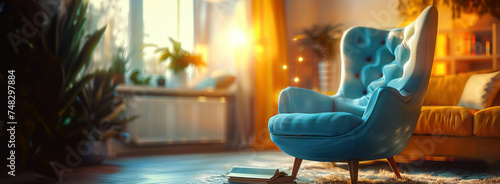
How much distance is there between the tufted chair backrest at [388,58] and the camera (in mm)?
2133

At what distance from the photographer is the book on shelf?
208 cm

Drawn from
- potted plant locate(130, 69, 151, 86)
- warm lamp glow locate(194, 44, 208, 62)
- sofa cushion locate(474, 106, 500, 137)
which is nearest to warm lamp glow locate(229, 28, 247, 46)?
warm lamp glow locate(194, 44, 208, 62)

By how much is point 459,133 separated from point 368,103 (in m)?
0.99

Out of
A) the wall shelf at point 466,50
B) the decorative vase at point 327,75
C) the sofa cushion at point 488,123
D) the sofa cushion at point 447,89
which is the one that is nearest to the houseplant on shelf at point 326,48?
the decorative vase at point 327,75

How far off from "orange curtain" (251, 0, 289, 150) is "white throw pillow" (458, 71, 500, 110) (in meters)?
2.12

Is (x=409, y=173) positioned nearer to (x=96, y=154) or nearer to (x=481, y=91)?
(x=481, y=91)

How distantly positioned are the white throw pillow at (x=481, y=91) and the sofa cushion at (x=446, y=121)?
0.17 m

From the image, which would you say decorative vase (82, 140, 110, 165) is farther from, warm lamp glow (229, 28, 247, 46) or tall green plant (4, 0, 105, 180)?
warm lamp glow (229, 28, 247, 46)

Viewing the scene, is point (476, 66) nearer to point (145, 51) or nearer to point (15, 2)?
point (145, 51)

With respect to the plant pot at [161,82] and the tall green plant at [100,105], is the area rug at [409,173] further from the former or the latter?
the plant pot at [161,82]

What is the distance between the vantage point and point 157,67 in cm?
470

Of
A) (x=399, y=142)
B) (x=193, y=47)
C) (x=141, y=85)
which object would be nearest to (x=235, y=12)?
(x=193, y=47)

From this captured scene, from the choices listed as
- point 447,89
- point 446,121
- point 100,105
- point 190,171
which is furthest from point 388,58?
point 100,105

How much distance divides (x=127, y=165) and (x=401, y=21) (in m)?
3.00
